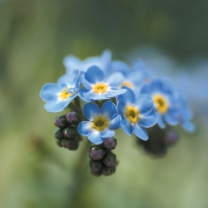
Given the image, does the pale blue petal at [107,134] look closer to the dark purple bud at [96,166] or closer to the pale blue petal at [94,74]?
the dark purple bud at [96,166]

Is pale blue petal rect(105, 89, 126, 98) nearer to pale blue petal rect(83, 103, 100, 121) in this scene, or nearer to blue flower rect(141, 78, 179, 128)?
pale blue petal rect(83, 103, 100, 121)

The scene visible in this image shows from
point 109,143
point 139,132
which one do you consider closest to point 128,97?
point 139,132

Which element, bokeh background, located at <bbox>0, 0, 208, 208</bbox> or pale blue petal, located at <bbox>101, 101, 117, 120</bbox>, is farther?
bokeh background, located at <bbox>0, 0, 208, 208</bbox>

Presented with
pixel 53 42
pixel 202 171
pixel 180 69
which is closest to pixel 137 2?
pixel 53 42

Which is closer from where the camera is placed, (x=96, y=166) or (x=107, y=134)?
(x=107, y=134)

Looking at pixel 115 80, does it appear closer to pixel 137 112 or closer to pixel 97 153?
pixel 137 112

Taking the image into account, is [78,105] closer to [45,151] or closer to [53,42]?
[45,151]

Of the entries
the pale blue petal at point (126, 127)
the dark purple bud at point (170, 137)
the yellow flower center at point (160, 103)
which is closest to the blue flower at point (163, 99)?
the yellow flower center at point (160, 103)

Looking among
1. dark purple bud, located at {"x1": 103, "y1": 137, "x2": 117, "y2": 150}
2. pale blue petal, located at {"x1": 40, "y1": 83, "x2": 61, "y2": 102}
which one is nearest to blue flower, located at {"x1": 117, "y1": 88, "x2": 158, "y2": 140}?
dark purple bud, located at {"x1": 103, "y1": 137, "x2": 117, "y2": 150}
